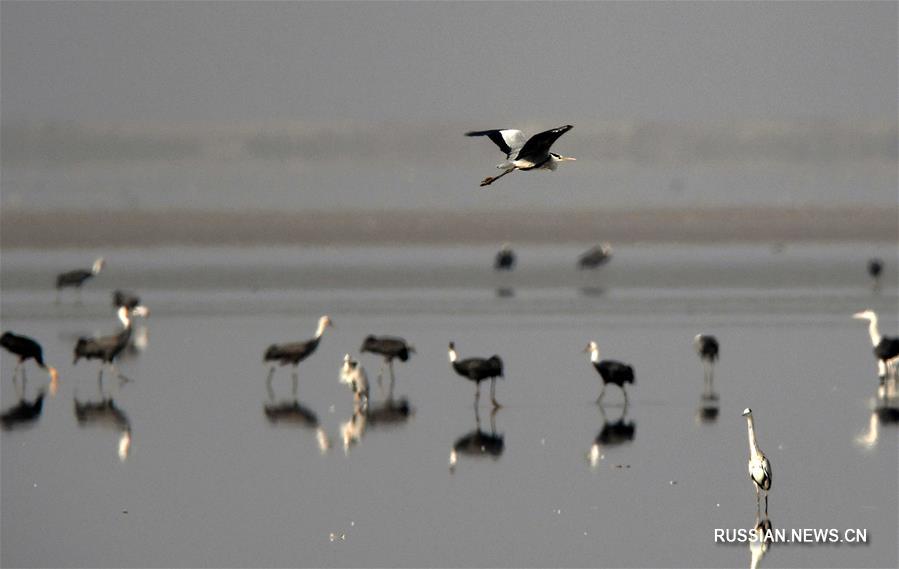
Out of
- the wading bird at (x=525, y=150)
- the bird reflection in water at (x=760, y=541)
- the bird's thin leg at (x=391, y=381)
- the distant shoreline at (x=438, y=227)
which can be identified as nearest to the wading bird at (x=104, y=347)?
the bird's thin leg at (x=391, y=381)

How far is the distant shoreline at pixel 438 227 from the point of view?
1725 inches

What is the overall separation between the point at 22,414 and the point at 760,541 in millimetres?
8741

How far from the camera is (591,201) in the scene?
57938mm

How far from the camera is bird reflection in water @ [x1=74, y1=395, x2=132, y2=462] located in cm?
1677

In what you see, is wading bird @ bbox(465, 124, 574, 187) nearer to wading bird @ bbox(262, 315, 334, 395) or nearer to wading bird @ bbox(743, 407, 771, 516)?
wading bird @ bbox(743, 407, 771, 516)

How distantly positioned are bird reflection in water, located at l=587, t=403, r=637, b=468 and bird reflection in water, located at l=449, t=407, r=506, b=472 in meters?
0.85

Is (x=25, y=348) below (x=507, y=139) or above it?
below

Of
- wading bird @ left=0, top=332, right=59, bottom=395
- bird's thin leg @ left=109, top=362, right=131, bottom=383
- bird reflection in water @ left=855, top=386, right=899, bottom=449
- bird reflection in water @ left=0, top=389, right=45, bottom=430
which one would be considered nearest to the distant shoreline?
bird's thin leg @ left=109, top=362, right=131, bottom=383

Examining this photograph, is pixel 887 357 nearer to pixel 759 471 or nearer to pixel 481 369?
pixel 481 369

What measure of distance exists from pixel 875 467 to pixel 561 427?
3352mm

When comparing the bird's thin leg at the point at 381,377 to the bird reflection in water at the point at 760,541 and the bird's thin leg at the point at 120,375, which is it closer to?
the bird's thin leg at the point at 120,375

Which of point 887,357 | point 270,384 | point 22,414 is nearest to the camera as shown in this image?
point 22,414

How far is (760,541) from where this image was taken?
12461 mm

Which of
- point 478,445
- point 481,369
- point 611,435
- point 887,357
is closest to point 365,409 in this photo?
point 481,369
